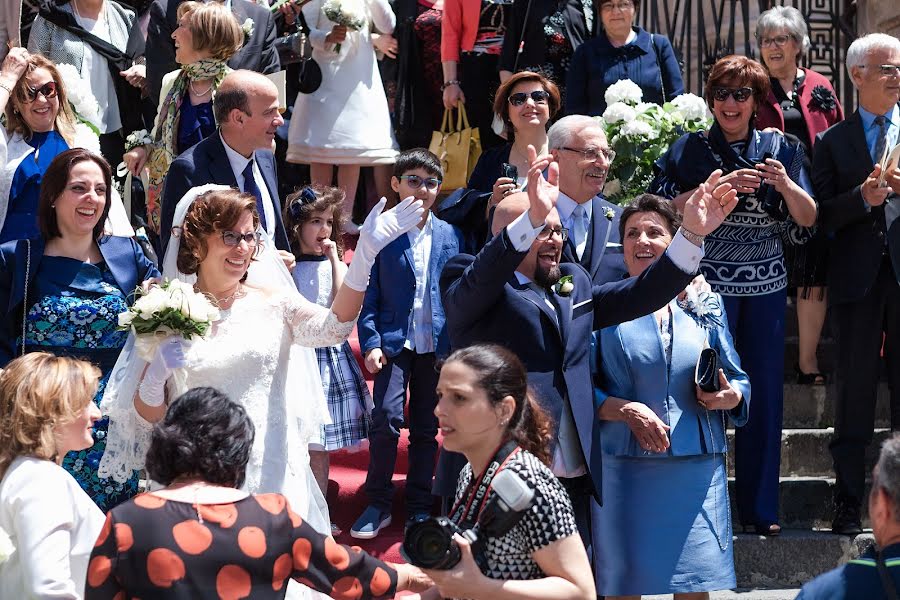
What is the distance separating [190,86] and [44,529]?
12.9ft

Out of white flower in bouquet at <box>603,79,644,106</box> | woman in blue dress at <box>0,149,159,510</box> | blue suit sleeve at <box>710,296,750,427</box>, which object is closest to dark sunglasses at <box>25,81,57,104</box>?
woman in blue dress at <box>0,149,159,510</box>

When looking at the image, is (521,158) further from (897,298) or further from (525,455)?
(525,455)

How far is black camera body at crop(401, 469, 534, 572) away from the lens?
11.5 ft

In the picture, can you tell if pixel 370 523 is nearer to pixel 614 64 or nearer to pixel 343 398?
pixel 343 398

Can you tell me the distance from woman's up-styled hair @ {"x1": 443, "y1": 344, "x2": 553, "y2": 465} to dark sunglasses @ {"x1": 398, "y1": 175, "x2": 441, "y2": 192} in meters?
3.22

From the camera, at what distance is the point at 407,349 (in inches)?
270

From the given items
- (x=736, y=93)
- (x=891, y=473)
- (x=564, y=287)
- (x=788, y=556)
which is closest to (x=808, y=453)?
(x=788, y=556)

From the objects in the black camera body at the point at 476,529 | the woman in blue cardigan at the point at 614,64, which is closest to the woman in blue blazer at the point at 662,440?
the black camera body at the point at 476,529

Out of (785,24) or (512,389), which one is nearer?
(512,389)

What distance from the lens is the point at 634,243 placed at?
573 cm

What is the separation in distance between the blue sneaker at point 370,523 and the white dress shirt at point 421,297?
0.83 meters

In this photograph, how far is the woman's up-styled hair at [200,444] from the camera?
140 inches

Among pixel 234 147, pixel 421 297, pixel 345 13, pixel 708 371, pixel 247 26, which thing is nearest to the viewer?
pixel 708 371

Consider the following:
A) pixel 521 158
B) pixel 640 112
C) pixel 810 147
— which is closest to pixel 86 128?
pixel 521 158
